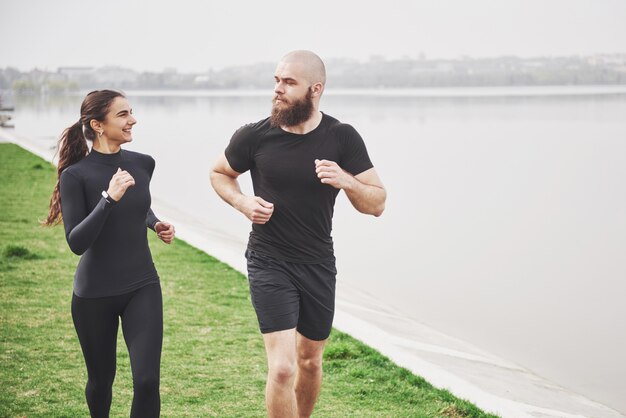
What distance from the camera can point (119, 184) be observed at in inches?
171

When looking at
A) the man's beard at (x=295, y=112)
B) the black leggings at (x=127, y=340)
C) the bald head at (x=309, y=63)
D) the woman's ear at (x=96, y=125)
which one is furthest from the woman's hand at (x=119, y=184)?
the bald head at (x=309, y=63)

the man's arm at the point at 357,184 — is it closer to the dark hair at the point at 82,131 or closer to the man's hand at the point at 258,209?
the man's hand at the point at 258,209

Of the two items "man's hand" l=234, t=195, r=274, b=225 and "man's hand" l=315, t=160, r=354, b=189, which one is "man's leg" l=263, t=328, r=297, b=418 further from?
"man's hand" l=315, t=160, r=354, b=189

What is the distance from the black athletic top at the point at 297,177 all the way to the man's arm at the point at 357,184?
68 mm

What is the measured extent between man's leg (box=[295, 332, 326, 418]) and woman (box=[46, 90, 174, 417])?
845 mm

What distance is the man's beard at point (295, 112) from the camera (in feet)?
15.5

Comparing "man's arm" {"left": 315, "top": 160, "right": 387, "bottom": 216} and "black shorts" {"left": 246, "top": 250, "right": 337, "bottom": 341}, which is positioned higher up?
"man's arm" {"left": 315, "top": 160, "right": 387, "bottom": 216}

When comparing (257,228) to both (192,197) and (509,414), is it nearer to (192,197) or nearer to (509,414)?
(509,414)

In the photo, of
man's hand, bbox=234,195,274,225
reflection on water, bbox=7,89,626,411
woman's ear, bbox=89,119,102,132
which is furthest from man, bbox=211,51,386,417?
reflection on water, bbox=7,89,626,411

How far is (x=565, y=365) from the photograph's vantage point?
947 centimetres

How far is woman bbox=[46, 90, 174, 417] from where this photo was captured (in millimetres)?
4422

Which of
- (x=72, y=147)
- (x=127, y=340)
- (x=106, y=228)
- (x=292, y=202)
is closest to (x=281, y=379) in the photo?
(x=127, y=340)

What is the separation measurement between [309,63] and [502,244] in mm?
13110

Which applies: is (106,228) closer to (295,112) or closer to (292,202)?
(292,202)
